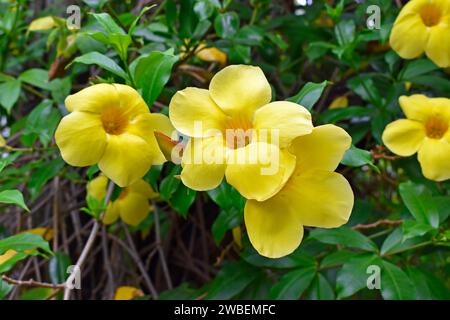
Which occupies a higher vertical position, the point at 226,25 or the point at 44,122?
the point at 226,25

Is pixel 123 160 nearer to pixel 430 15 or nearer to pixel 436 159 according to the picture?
pixel 436 159

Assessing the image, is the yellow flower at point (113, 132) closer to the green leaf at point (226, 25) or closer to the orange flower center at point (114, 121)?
the orange flower center at point (114, 121)

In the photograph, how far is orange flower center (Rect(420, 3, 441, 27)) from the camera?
1133mm

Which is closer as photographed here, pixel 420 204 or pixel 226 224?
pixel 420 204

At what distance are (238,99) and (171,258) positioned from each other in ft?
3.54

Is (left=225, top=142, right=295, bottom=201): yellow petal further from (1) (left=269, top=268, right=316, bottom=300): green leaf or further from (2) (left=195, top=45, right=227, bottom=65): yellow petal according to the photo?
(2) (left=195, top=45, right=227, bottom=65): yellow petal

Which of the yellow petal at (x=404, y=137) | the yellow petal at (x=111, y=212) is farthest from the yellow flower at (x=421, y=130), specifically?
the yellow petal at (x=111, y=212)

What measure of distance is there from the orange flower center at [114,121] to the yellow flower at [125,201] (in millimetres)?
326

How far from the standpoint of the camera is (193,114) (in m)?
0.80

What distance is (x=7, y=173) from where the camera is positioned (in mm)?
1297

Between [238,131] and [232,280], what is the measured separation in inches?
23.8

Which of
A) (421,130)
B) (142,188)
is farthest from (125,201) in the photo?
(421,130)

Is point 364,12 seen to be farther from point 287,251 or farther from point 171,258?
point 171,258

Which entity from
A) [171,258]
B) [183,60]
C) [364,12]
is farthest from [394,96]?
[171,258]
